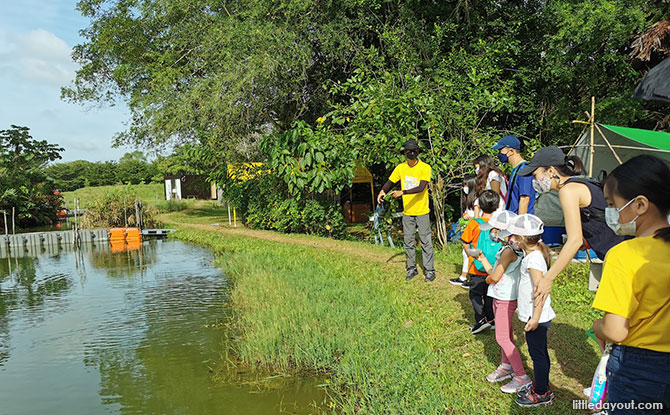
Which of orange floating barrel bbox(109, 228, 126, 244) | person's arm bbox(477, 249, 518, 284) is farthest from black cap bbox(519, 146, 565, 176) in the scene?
orange floating barrel bbox(109, 228, 126, 244)

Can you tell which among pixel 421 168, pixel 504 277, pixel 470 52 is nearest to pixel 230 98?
pixel 470 52

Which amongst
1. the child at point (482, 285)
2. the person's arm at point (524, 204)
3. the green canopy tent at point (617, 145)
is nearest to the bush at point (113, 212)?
the green canopy tent at point (617, 145)

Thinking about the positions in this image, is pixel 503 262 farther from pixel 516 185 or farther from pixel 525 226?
pixel 516 185

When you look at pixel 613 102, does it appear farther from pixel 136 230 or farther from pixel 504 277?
pixel 136 230

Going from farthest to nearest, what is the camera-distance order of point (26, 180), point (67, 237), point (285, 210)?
point (26, 180) < point (67, 237) < point (285, 210)

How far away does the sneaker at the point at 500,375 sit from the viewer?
430 cm

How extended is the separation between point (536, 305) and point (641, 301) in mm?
1300

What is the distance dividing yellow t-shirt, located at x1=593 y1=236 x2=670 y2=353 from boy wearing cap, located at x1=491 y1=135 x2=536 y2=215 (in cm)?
284

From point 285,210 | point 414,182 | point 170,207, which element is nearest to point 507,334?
point 414,182

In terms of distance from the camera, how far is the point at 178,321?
8445 millimetres

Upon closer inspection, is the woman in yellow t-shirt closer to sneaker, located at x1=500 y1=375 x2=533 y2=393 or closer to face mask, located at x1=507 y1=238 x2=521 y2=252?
face mask, located at x1=507 y1=238 x2=521 y2=252

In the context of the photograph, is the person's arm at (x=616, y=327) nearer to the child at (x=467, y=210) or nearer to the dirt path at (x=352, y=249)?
the child at (x=467, y=210)

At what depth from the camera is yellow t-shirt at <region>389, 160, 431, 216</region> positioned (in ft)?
23.9

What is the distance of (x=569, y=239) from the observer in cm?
336
